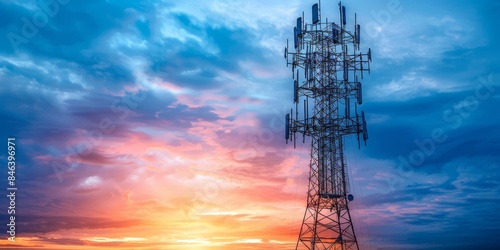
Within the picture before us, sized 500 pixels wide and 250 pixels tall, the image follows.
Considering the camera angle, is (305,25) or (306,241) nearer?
(306,241)

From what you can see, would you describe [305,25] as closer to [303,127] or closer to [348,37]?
[348,37]

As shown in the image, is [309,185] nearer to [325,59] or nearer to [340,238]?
[340,238]

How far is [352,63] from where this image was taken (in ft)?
148

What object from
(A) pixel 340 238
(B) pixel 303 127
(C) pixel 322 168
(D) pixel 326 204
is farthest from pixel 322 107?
(A) pixel 340 238

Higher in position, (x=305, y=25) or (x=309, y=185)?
(x=305, y=25)

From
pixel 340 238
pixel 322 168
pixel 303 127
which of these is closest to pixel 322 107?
pixel 303 127

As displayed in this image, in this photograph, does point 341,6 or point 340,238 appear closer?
point 340,238

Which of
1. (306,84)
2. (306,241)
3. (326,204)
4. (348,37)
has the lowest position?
(306,241)

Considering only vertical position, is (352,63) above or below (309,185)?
above

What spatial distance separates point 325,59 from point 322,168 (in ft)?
32.6

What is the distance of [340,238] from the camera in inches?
1651

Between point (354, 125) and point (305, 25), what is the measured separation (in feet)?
34.4

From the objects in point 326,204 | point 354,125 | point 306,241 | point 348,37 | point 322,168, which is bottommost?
point 306,241

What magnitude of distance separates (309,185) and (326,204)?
2207 millimetres
